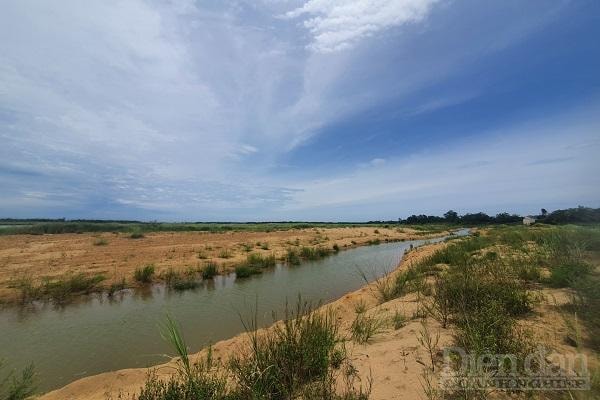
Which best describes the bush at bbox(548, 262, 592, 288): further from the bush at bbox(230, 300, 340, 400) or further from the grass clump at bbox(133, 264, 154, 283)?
the grass clump at bbox(133, 264, 154, 283)

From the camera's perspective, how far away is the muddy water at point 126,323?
5.56 metres

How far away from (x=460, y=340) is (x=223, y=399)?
282cm

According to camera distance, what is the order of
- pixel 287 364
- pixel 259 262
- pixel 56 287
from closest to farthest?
1. pixel 287 364
2. pixel 56 287
3. pixel 259 262

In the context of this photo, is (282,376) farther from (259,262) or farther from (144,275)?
(259,262)

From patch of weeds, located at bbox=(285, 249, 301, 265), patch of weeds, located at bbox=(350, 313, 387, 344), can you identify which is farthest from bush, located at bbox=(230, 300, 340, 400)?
patch of weeds, located at bbox=(285, 249, 301, 265)

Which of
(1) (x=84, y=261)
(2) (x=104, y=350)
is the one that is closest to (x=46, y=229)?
(1) (x=84, y=261)

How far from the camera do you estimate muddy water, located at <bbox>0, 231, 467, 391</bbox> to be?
5.56 meters

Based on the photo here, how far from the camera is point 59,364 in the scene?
214 inches

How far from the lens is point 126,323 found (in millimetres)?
7410

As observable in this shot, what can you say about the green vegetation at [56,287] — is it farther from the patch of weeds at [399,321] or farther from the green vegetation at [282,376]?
the patch of weeds at [399,321]

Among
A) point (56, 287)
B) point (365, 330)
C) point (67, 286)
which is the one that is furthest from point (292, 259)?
point (365, 330)

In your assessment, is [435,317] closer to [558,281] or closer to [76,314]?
[558,281]

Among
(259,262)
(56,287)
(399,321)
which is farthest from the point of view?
(259,262)

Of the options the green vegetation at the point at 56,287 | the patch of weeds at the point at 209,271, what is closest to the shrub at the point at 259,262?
the patch of weeds at the point at 209,271
